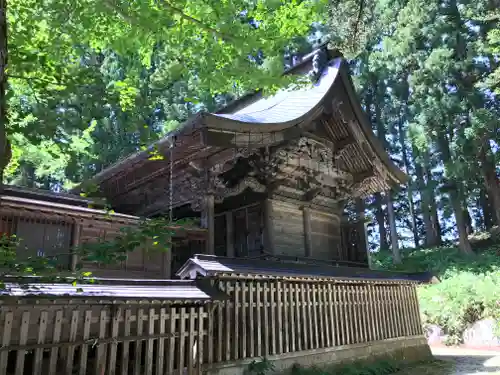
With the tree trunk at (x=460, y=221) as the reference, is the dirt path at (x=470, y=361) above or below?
below

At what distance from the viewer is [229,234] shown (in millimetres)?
11305

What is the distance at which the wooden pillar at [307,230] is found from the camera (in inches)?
454

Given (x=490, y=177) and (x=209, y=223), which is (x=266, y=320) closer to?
(x=209, y=223)

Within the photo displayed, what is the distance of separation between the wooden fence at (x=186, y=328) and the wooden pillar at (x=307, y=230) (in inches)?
59.8

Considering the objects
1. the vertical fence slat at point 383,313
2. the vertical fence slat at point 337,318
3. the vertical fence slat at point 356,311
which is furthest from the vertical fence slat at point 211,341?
the vertical fence slat at point 383,313

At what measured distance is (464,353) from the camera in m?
14.5

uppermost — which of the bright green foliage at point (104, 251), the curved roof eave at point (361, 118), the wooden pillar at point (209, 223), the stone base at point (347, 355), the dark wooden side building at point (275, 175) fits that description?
the curved roof eave at point (361, 118)

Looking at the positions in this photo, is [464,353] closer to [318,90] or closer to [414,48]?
[318,90]

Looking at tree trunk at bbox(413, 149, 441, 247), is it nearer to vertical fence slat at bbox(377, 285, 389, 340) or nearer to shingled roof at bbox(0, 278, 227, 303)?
vertical fence slat at bbox(377, 285, 389, 340)

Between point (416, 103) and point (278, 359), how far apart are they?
23137 millimetres

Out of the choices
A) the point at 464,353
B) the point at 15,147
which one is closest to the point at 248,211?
the point at 15,147

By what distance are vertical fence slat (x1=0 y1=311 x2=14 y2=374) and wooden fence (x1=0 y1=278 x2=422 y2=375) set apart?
0.01 m

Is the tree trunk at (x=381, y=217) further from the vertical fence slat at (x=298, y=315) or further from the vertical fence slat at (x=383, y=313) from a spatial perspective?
the vertical fence slat at (x=298, y=315)

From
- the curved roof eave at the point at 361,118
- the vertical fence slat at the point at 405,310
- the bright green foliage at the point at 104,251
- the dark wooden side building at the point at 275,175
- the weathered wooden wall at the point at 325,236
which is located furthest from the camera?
the vertical fence slat at the point at 405,310
